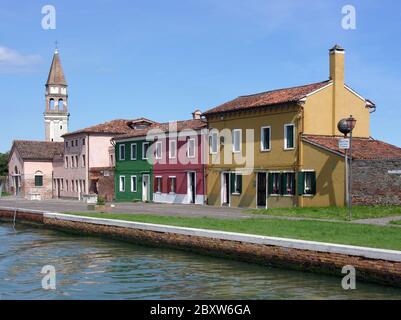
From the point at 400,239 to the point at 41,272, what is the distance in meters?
8.92

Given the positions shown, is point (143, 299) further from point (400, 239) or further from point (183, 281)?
point (400, 239)

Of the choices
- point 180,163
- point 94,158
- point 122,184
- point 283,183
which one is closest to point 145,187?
point 122,184

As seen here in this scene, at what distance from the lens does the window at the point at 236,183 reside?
106 ft

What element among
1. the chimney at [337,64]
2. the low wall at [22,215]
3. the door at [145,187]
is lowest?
the low wall at [22,215]

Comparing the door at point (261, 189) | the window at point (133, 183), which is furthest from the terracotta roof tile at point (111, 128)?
the door at point (261, 189)

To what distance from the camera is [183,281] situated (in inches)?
561

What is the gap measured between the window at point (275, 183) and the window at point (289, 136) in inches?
57.3

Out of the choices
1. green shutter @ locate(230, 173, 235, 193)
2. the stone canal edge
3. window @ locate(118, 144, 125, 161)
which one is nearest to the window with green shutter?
green shutter @ locate(230, 173, 235, 193)

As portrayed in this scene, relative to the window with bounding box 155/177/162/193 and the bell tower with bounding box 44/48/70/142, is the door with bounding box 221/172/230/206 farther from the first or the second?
the bell tower with bounding box 44/48/70/142

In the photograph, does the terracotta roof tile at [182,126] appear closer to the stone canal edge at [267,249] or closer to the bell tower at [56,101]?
the stone canal edge at [267,249]

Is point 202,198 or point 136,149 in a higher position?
point 136,149

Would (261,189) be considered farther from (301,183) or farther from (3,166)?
(3,166)

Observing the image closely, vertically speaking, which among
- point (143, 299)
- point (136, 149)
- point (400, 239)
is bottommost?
point (143, 299)

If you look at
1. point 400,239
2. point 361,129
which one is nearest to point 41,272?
point 400,239
